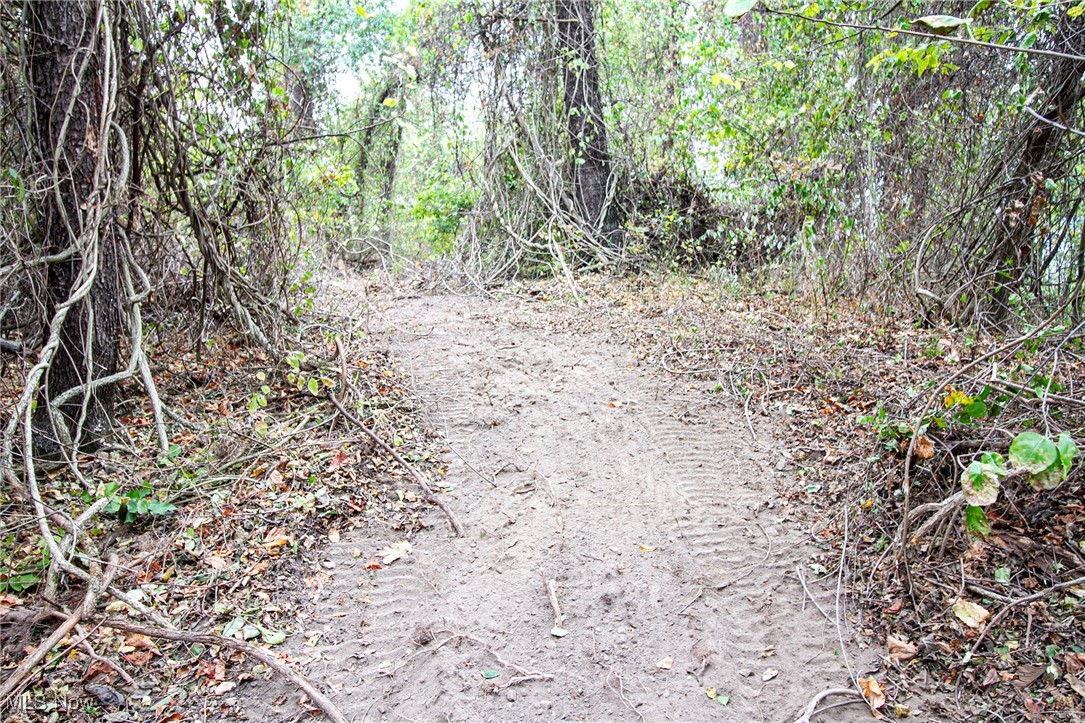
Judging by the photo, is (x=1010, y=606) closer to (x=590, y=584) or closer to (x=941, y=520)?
(x=941, y=520)

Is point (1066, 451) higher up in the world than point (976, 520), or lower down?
higher up

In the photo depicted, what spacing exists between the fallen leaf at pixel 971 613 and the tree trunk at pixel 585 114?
7.03 meters

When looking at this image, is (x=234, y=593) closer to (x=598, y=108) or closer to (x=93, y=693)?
(x=93, y=693)

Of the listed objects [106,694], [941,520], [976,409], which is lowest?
[106,694]

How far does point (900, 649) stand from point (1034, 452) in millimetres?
1177

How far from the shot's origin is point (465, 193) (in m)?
Result: 10.1

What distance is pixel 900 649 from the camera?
2.84 m

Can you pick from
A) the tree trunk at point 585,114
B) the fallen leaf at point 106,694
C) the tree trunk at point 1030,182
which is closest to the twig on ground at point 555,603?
the fallen leaf at point 106,694

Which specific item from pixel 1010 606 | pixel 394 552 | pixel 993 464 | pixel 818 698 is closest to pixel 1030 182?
pixel 1010 606

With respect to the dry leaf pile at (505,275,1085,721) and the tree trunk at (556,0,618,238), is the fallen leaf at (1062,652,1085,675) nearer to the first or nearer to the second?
the dry leaf pile at (505,275,1085,721)

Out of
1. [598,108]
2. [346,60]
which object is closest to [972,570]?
[598,108]

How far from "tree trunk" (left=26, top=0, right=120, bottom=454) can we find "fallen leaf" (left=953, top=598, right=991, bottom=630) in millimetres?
4217

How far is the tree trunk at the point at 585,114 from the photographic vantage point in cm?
916

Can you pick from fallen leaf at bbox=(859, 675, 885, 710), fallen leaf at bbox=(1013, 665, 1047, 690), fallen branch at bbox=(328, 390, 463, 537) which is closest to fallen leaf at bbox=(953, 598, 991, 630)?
fallen leaf at bbox=(1013, 665, 1047, 690)
